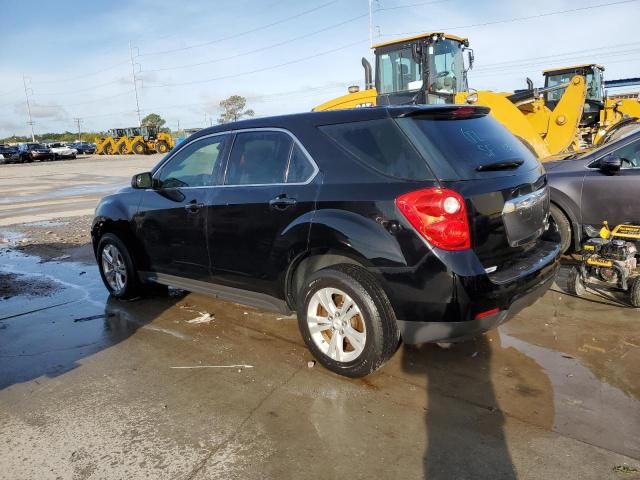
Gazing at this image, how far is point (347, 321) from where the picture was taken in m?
3.47

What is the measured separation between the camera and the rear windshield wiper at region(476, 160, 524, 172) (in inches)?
131

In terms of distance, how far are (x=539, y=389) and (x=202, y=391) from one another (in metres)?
2.22

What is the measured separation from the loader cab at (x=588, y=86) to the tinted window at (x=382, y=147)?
12.5 metres

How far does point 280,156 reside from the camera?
3.90m

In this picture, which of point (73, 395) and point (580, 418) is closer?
point (580, 418)

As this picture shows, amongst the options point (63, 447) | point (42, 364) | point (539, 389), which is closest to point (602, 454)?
point (539, 389)

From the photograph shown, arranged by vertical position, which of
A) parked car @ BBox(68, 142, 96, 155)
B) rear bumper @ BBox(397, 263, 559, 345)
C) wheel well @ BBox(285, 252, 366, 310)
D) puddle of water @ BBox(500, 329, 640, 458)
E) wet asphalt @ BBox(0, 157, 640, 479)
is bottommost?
puddle of water @ BBox(500, 329, 640, 458)

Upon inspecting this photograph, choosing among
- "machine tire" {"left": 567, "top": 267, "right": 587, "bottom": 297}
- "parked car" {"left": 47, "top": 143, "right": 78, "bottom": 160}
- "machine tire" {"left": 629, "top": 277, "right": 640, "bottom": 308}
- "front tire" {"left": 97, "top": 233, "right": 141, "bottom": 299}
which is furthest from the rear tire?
"parked car" {"left": 47, "top": 143, "right": 78, "bottom": 160}

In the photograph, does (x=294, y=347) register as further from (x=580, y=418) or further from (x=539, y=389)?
(x=580, y=418)

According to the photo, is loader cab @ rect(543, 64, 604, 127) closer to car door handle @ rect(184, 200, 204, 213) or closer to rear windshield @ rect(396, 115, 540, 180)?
rear windshield @ rect(396, 115, 540, 180)

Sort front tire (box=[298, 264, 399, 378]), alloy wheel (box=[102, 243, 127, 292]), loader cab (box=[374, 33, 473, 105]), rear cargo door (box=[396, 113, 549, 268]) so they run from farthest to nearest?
loader cab (box=[374, 33, 473, 105]) < alloy wheel (box=[102, 243, 127, 292]) < front tire (box=[298, 264, 399, 378]) < rear cargo door (box=[396, 113, 549, 268])

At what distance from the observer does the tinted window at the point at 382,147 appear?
3201 mm

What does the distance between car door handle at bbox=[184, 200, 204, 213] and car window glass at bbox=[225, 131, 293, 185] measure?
343mm

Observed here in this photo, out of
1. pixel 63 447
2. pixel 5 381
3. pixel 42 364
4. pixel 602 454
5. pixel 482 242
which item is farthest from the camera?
pixel 42 364
